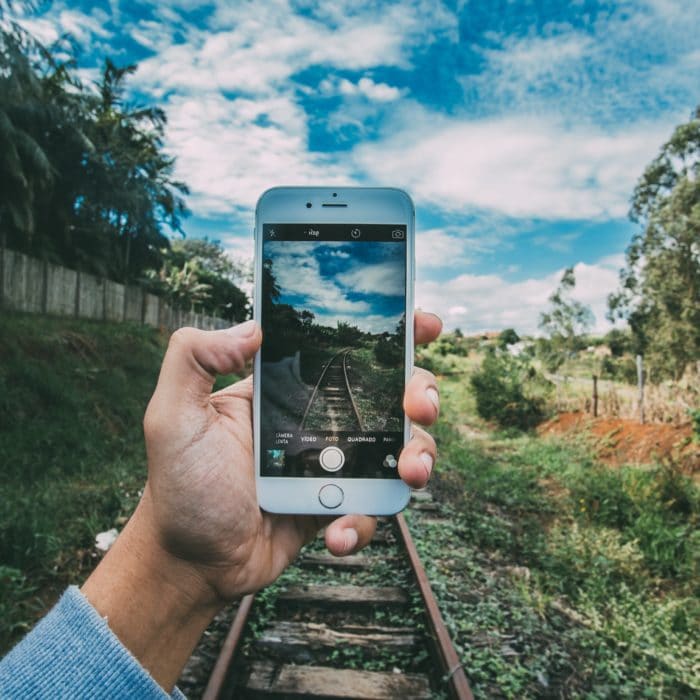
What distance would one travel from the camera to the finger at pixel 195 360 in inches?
77.6

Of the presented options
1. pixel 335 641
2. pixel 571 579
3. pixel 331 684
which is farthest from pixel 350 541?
pixel 571 579

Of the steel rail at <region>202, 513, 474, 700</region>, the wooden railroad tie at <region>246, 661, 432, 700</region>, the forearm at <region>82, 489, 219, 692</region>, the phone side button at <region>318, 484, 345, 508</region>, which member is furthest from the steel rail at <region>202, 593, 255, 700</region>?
the phone side button at <region>318, 484, 345, 508</region>

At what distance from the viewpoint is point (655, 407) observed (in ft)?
36.2

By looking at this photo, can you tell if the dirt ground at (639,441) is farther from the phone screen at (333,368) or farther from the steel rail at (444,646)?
the phone screen at (333,368)

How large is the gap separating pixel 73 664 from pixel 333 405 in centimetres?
118

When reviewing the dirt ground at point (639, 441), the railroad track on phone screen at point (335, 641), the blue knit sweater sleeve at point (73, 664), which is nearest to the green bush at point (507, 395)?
the dirt ground at point (639, 441)

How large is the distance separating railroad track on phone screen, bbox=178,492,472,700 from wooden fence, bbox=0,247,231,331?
55.7 feet

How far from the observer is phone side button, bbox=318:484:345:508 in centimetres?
210

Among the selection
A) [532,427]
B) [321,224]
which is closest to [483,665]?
[321,224]

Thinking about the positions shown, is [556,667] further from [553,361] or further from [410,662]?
[553,361]

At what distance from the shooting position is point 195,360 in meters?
2.00

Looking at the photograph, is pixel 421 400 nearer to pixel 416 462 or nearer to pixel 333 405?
pixel 416 462

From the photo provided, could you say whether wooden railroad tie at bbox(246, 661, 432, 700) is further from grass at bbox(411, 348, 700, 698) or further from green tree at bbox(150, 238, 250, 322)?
green tree at bbox(150, 238, 250, 322)

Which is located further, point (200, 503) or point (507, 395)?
point (507, 395)
